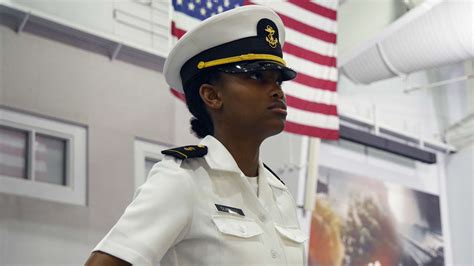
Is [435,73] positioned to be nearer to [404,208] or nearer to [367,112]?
[367,112]

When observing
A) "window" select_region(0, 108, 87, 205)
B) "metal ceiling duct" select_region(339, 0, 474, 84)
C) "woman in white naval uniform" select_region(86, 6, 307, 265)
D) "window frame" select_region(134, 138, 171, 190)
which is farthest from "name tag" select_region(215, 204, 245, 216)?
"metal ceiling duct" select_region(339, 0, 474, 84)

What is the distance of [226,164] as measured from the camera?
58.7 inches

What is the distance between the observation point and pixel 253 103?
4.96 feet

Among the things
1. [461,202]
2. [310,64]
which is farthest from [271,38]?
[461,202]

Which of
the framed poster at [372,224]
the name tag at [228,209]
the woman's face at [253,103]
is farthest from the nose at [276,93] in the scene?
the framed poster at [372,224]

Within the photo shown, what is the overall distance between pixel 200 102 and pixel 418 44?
3.12m

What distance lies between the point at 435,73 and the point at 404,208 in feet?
3.63

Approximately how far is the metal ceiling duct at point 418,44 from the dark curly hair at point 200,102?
301 cm

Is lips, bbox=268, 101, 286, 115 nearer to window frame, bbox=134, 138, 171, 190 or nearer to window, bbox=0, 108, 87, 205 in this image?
window, bbox=0, 108, 87, 205

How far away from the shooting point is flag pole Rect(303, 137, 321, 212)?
401cm

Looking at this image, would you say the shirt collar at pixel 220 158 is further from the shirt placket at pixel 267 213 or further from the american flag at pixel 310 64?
the american flag at pixel 310 64

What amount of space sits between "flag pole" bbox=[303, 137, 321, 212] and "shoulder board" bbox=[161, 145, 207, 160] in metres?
2.54

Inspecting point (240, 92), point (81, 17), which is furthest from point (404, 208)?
point (240, 92)

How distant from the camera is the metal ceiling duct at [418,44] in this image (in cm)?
427
